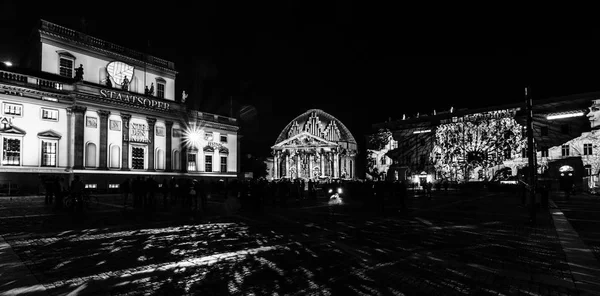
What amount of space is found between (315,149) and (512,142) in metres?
44.3

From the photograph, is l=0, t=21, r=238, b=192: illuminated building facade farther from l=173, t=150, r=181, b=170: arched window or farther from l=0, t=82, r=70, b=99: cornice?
l=173, t=150, r=181, b=170: arched window

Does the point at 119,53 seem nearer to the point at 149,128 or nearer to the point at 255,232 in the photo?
the point at 149,128

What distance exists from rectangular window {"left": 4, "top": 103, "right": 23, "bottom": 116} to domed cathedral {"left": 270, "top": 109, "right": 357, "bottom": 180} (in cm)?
5907

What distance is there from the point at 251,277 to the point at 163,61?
45.7m

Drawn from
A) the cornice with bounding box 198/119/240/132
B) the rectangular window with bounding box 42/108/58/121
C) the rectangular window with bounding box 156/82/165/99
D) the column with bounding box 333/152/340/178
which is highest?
the rectangular window with bounding box 156/82/165/99

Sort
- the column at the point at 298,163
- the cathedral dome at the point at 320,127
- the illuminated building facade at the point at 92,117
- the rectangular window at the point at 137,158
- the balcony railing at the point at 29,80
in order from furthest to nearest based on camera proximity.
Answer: the cathedral dome at the point at 320,127
the column at the point at 298,163
the rectangular window at the point at 137,158
the illuminated building facade at the point at 92,117
the balcony railing at the point at 29,80

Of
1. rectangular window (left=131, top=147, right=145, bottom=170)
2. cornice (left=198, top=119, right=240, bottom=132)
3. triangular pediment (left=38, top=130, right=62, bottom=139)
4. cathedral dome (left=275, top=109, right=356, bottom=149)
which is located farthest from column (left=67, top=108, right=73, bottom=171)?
cathedral dome (left=275, top=109, right=356, bottom=149)

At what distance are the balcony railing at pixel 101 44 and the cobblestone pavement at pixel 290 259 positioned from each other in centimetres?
3055

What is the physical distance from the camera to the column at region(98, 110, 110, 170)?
1412 inches

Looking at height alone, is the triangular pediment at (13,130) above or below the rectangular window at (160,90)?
below

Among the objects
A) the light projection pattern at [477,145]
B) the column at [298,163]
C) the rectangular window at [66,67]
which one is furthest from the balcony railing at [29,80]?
the column at [298,163]

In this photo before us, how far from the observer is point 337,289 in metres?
5.52

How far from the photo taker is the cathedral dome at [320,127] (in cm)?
9488

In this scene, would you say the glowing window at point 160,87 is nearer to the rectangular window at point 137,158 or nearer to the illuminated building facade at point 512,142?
the rectangular window at point 137,158
